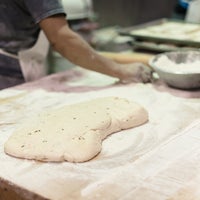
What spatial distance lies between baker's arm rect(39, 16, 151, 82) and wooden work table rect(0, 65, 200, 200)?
174 millimetres

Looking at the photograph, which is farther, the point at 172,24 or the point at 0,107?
the point at 172,24

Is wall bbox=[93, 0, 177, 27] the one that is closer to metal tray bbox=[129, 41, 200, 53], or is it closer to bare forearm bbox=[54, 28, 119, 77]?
metal tray bbox=[129, 41, 200, 53]

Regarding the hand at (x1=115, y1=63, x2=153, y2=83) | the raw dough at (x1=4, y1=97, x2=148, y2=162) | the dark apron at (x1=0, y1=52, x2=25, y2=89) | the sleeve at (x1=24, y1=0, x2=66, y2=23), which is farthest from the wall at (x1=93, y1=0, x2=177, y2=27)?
the raw dough at (x1=4, y1=97, x2=148, y2=162)

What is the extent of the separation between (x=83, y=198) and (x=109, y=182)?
115 millimetres

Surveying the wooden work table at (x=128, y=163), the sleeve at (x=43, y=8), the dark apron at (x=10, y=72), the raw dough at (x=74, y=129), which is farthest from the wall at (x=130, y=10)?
the raw dough at (x=74, y=129)

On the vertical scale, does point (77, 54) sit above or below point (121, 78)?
above

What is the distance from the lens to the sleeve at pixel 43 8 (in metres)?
1.87

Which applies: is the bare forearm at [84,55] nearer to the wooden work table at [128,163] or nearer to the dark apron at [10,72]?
the wooden work table at [128,163]

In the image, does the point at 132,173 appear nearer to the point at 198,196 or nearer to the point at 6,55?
the point at 198,196

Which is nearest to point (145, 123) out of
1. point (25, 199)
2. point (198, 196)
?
point (198, 196)

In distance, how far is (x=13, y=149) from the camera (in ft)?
A: 4.54

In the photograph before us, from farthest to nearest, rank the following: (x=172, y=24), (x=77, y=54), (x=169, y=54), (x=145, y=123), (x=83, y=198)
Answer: (x=172, y=24), (x=169, y=54), (x=77, y=54), (x=145, y=123), (x=83, y=198)

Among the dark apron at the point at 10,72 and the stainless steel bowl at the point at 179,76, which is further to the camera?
the dark apron at the point at 10,72

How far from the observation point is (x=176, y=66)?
2.11m
